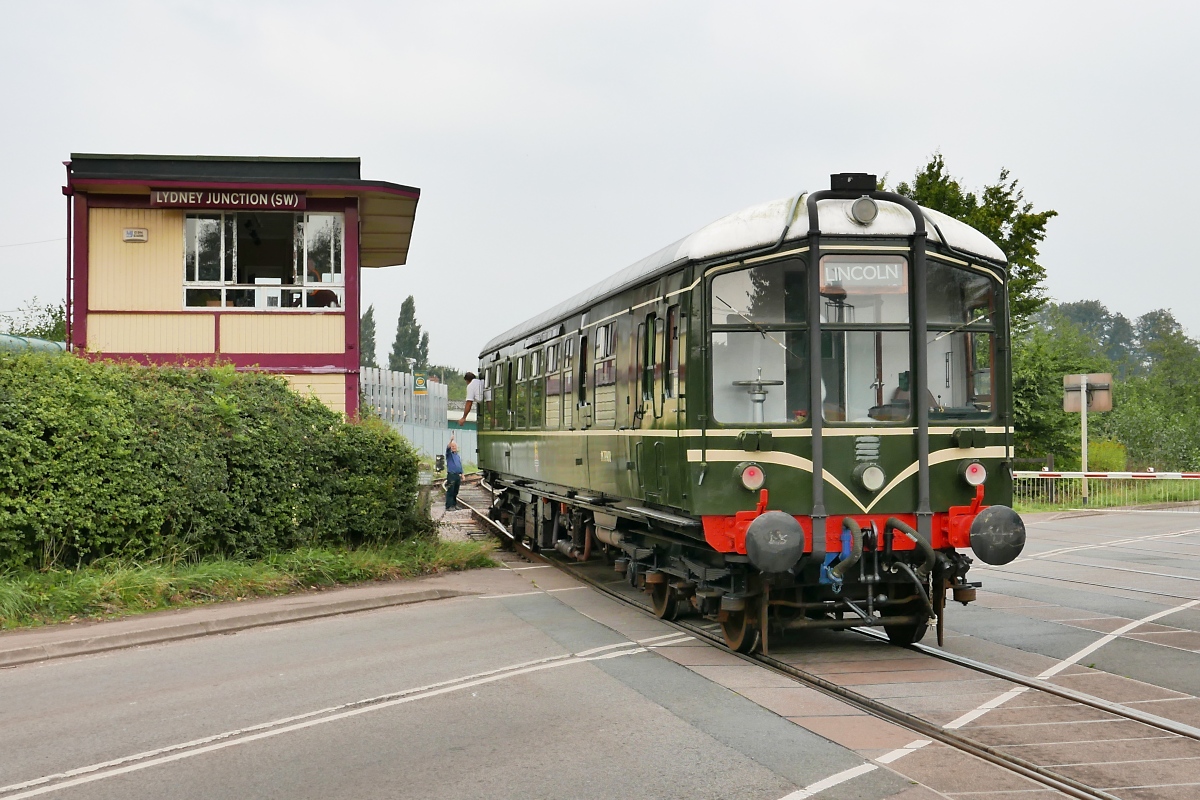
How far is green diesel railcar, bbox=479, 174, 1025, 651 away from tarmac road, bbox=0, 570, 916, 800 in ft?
4.19

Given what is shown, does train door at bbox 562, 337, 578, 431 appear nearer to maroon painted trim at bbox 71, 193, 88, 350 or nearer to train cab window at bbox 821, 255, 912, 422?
train cab window at bbox 821, 255, 912, 422

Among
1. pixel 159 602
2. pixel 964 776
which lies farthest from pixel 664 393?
pixel 159 602

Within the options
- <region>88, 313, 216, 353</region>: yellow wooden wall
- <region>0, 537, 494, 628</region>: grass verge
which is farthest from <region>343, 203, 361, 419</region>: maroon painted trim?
<region>0, 537, 494, 628</region>: grass verge

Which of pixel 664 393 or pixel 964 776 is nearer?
pixel 964 776

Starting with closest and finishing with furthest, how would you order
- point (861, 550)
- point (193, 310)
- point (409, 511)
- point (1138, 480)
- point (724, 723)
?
point (724, 723)
point (861, 550)
point (409, 511)
point (193, 310)
point (1138, 480)

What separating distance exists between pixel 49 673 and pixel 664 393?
5388 millimetres

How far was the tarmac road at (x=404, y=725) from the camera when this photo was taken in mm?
5938

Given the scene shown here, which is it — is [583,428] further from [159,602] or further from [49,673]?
[49,673]

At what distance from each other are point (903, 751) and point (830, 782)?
742mm

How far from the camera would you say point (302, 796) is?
578 cm

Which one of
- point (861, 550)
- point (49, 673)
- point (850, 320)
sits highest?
point (850, 320)

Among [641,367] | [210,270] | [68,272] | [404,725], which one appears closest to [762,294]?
[641,367]

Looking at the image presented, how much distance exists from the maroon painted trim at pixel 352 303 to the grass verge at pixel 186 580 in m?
4.56

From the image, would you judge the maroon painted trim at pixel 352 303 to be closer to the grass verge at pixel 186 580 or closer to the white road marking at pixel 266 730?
the grass verge at pixel 186 580
